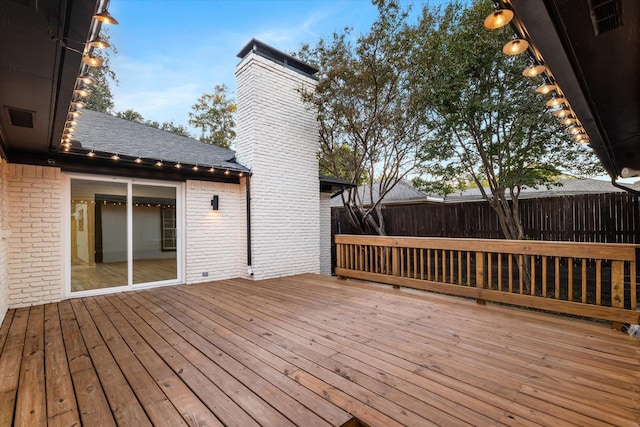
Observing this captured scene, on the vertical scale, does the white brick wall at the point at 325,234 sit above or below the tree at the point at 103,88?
below

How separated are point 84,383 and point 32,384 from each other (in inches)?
14.7

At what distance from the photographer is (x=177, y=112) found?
16.1 metres

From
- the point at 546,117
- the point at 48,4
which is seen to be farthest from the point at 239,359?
the point at 546,117

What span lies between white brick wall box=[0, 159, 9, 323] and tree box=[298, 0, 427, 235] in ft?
17.0

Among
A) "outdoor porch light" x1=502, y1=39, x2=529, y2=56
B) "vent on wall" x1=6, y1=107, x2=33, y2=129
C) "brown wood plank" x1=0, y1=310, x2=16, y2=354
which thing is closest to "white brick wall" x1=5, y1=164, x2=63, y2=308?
"brown wood plank" x1=0, y1=310, x2=16, y2=354

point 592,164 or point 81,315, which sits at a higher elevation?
point 592,164

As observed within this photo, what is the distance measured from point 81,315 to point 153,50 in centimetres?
1043

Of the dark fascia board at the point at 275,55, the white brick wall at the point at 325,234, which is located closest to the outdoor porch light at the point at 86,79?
the dark fascia board at the point at 275,55

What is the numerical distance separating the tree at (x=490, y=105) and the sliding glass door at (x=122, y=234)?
5904 millimetres

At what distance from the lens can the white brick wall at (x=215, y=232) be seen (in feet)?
18.4

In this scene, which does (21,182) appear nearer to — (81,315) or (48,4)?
(81,315)

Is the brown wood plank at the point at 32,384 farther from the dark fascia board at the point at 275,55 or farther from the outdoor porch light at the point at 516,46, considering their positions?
the dark fascia board at the point at 275,55

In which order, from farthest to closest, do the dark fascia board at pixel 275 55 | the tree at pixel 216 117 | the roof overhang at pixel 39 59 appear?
1. the tree at pixel 216 117
2. the dark fascia board at pixel 275 55
3. the roof overhang at pixel 39 59

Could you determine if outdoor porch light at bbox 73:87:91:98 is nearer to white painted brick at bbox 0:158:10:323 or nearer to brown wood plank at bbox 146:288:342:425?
white painted brick at bbox 0:158:10:323
